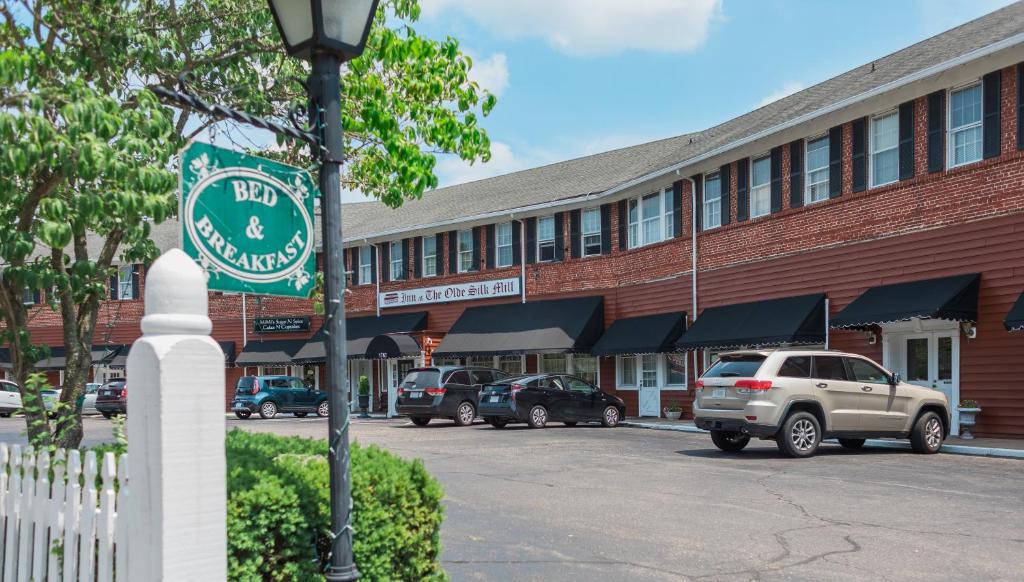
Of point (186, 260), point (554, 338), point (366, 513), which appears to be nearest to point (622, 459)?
point (366, 513)

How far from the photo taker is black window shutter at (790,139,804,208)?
24516 millimetres

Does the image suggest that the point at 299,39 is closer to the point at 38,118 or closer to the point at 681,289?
the point at 38,118

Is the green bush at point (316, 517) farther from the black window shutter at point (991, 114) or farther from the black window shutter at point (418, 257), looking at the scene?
the black window shutter at point (418, 257)

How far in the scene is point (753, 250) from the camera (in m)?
26.1

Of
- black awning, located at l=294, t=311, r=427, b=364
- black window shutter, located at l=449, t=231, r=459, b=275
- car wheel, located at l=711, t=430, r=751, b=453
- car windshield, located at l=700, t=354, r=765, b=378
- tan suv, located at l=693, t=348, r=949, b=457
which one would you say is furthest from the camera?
black awning, located at l=294, t=311, r=427, b=364

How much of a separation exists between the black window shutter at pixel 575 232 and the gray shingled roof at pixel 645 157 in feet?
2.38

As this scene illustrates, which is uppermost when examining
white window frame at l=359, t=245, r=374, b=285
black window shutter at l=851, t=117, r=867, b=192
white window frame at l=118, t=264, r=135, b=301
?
black window shutter at l=851, t=117, r=867, b=192

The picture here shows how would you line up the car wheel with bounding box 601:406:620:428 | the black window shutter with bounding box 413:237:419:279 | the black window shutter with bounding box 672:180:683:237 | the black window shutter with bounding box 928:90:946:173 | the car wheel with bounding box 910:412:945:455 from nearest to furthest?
the car wheel with bounding box 910:412:945:455
the black window shutter with bounding box 928:90:946:173
the car wheel with bounding box 601:406:620:428
the black window shutter with bounding box 672:180:683:237
the black window shutter with bounding box 413:237:419:279

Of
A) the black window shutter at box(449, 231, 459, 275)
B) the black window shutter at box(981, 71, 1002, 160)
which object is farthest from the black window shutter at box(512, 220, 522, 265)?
the black window shutter at box(981, 71, 1002, 160)

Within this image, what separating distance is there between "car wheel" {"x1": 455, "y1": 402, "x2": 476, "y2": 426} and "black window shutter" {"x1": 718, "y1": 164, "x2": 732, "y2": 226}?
8945 millimetres

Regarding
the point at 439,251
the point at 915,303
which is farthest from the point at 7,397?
the point at 915,303

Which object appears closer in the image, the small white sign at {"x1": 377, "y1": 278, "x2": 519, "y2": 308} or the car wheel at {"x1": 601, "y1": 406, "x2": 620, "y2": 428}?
the car wheel at {"x1": 601, "y1": 406, "x2": 620, "y2": 428}

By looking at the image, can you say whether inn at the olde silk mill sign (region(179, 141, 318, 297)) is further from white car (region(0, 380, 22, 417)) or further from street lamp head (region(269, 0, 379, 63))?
white car (region(0, 380, 22, 417))

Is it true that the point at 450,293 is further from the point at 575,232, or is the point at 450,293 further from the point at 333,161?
the point at 333,161
